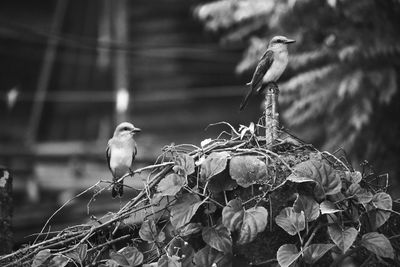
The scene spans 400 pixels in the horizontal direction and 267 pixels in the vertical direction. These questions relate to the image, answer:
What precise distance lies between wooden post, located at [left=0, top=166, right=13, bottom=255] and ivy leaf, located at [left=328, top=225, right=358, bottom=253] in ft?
4.68

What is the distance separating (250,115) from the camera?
896 centimetres

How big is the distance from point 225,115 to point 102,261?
676 cm

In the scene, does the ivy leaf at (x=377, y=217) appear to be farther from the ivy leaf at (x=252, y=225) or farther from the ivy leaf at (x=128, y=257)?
the ivy leaf at (x=128, y=257)

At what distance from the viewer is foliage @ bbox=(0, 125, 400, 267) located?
2254 millimetres

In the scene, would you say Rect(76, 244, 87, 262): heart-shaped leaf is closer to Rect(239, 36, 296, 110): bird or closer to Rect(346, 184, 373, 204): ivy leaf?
Rect(346, 184, 373, 204): ivy leaf

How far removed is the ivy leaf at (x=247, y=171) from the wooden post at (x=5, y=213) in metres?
1.16

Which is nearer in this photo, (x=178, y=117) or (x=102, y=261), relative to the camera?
(x=102, y=261)

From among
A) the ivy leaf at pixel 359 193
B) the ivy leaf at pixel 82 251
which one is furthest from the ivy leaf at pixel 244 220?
the ivy leaf at pixel 82 251

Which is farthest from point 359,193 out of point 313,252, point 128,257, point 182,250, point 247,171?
point 128,257

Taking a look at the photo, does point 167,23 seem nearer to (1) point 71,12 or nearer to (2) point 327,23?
(1) point 71,12

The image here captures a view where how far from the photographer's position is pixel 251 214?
225 centimetres

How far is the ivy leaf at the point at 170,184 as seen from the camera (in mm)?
2330

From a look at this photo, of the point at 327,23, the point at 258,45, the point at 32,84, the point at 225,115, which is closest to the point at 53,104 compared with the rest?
the point at 32,84

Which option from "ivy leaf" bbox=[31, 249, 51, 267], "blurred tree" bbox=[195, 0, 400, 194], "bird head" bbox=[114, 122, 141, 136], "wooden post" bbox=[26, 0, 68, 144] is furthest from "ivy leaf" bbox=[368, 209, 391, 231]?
"wooden post" bbox=[26, 0, 68, 144]
